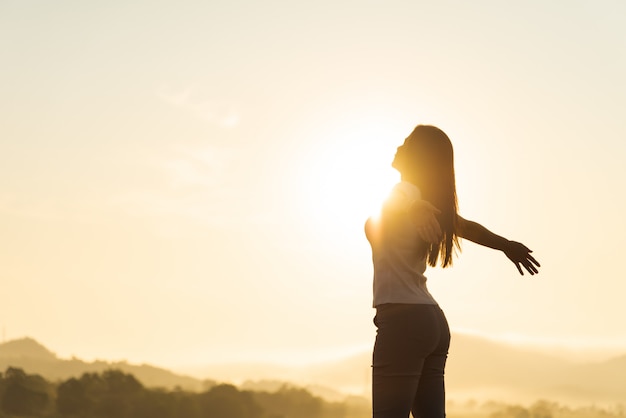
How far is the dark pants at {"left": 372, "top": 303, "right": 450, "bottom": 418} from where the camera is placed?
659cm

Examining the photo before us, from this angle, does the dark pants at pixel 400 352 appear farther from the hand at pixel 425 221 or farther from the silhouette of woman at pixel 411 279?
the hand at pixel 425 221

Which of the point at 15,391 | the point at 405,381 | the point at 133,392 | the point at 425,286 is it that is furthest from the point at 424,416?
the point at 133,392

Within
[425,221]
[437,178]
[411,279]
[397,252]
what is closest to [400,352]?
[411,279]

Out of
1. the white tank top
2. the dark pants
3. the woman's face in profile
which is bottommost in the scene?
the dark pants

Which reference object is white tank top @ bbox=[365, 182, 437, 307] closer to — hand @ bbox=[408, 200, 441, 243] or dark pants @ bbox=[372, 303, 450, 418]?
dark pants @ bbox=[372, 303, 450, 418]

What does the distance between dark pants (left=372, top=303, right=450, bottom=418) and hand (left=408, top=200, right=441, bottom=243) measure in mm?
622

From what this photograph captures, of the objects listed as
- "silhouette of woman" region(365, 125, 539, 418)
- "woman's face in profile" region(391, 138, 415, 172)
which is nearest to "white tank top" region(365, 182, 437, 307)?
"silhouette of woman" region(365, 125, 539, 418)

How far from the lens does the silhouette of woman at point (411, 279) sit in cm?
657

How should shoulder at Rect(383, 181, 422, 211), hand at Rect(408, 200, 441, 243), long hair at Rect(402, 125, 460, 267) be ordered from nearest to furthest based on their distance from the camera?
hand at Rect(408, 200, 441, 243) → shoulder at Rect(383, 181, 422, 211) → long hair at Rect(402, 125, 460, 267)

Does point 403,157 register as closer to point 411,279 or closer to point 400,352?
point 411,279

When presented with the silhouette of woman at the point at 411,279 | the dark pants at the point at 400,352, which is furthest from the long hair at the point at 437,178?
the dark pants at the point at 400,352

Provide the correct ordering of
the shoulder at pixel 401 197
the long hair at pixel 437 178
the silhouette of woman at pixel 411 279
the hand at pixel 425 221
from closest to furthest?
1. the hand at pixel 425 221
2. the shoulder at pixel 401 197
3. the silhouette of woman at pixel 411 279
4. the long hair at pixel 437 178

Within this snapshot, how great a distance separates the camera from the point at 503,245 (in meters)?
7.43

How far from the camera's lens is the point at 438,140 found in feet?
22.3
